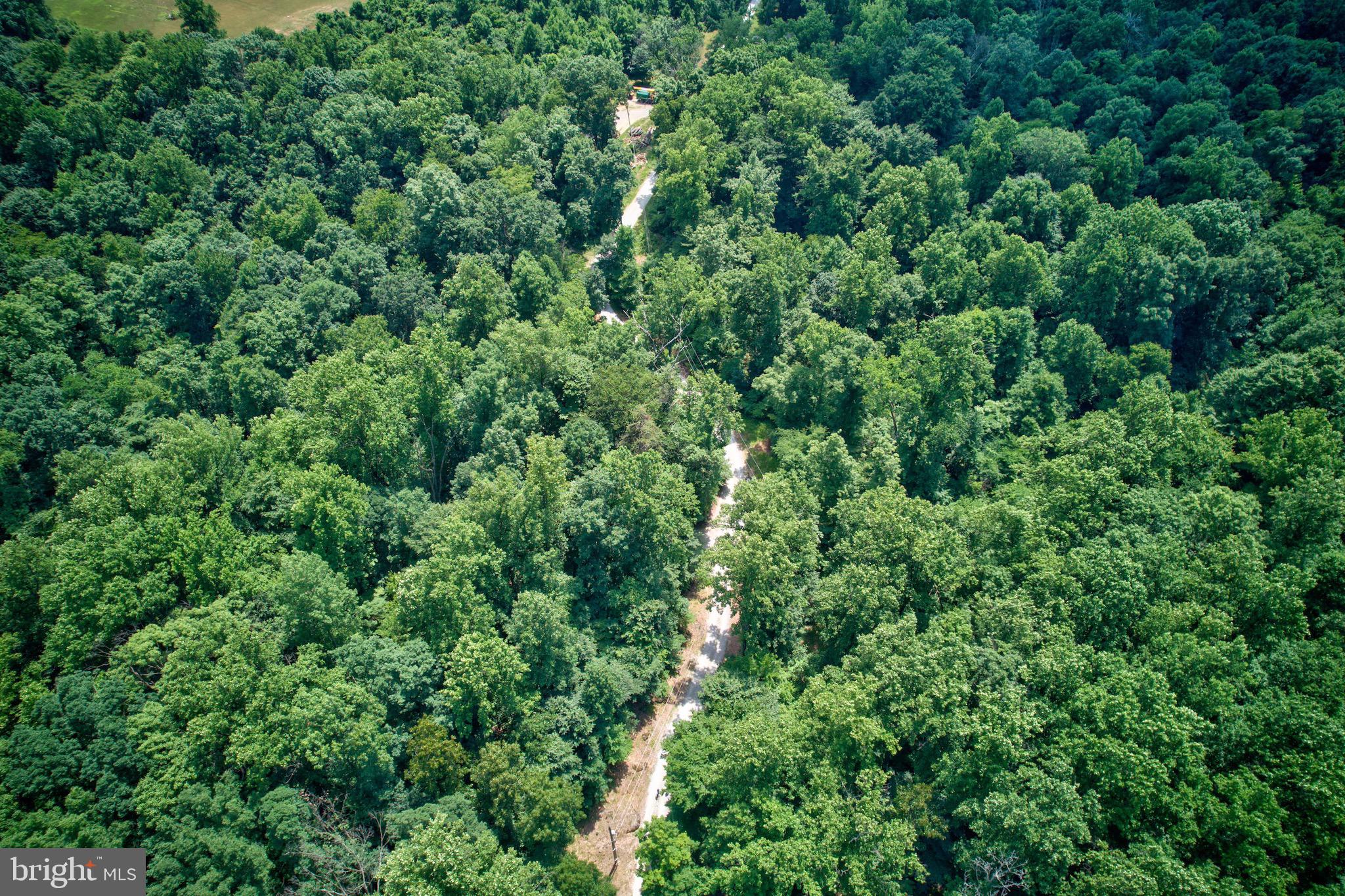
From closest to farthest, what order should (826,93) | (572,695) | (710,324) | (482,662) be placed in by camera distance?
1. (482,662)
2. (572,695)
3. (710,324)
4. (826,93)

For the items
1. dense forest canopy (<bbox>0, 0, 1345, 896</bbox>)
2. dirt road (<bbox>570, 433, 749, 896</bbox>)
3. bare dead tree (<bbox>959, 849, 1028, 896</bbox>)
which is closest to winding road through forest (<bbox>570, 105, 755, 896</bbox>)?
dirt road (<bbox>570, 433, 749, 896</bbox>)

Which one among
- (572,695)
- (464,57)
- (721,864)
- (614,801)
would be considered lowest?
(614,801)

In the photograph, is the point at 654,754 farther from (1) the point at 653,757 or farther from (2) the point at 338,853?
(2) the point at 338,853

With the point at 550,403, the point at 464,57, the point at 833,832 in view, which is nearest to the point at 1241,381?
the point at 833,832

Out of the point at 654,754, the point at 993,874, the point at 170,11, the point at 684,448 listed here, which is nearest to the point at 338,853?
the point at 654,754

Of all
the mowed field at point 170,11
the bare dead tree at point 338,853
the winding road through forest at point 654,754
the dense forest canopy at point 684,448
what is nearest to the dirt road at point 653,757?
the winding road through forest at point 654,754

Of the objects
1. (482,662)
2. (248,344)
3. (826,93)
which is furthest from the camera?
(826,93)

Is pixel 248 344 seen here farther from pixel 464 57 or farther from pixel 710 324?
pixel 464 57

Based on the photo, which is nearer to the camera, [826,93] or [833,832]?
[833,832]

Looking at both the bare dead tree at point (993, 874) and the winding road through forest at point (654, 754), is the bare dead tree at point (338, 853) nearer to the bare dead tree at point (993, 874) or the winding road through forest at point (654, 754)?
the winding road through forest at point (654, 754)

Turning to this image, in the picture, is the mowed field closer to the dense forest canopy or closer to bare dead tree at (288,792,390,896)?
the dense forest canopy
